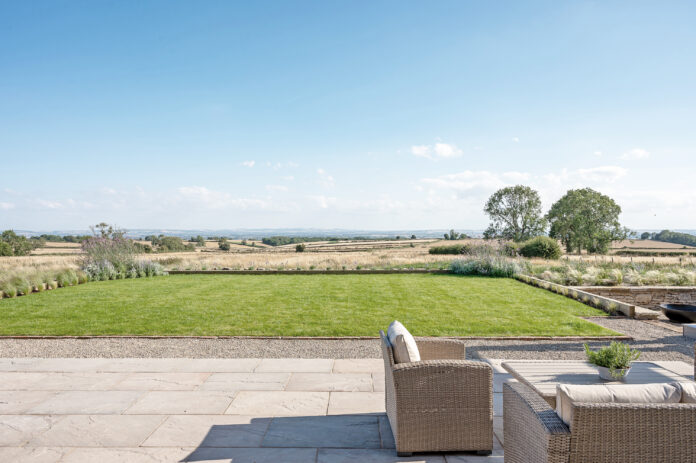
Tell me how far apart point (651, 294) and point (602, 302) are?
2.76 m

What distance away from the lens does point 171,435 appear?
3.02 m

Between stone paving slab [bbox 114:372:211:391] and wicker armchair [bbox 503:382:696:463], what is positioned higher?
wicker armchair [bbox 503:382:696:463]

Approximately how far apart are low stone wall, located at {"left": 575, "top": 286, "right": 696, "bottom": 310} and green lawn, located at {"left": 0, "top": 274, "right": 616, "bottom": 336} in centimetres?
178

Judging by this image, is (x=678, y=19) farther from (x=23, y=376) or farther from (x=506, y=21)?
(x=23, y=376)

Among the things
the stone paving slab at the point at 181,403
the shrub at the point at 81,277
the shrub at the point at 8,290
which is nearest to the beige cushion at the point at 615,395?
the stone paving slab at the point at 181,403

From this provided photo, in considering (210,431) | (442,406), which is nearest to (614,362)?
(442,406)

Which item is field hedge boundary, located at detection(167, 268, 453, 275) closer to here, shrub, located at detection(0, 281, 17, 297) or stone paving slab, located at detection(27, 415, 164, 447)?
shrub, located at detection(0, 281, 17, 297)

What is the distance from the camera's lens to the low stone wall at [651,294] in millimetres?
10172

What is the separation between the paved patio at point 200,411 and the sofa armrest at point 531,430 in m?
0.65

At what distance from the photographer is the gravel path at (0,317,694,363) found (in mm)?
5395

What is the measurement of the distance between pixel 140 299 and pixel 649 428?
10.5 meters

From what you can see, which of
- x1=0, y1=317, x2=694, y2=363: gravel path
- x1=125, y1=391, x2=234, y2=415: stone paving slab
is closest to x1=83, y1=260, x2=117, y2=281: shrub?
x1=0, y1=317, x2=694, y2=363: gravel path

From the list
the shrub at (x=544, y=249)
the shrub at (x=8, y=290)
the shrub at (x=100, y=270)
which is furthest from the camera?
the shrub at (x=544, y=249)

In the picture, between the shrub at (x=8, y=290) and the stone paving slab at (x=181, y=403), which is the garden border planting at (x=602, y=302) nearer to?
the stone paving slab at (x=181, y=403)
